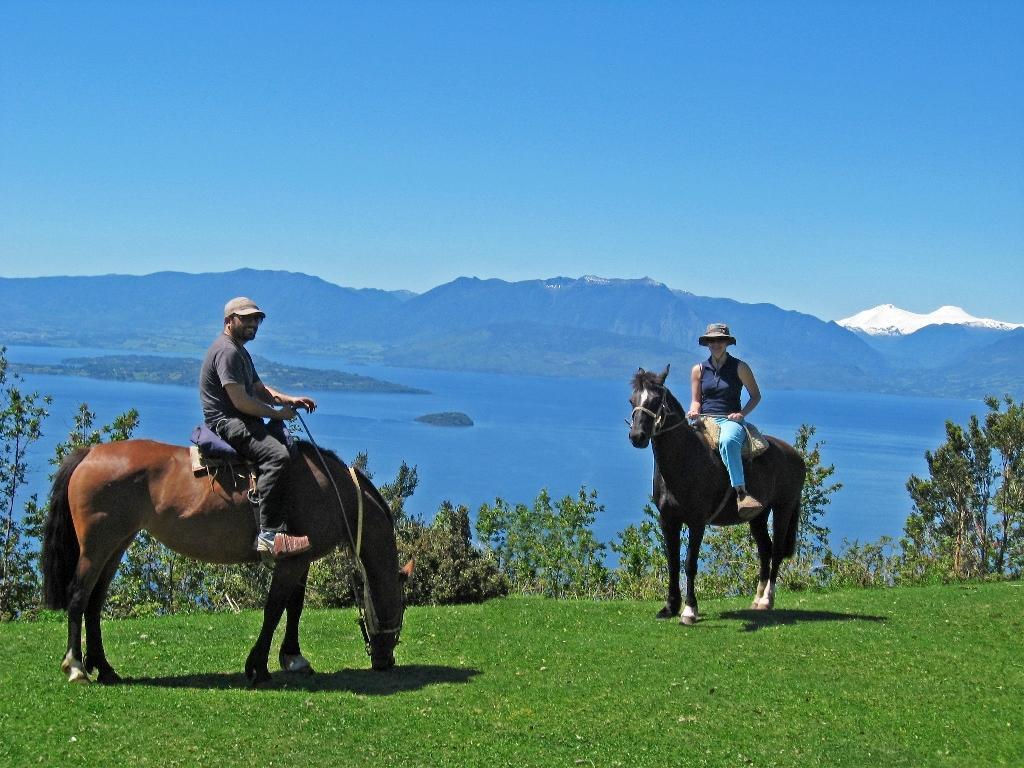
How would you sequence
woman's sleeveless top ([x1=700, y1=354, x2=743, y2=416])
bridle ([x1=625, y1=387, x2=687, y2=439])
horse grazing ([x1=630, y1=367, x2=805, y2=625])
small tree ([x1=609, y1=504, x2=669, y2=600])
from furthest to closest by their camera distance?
1. small tree ([x1=609, y1=504, x2=669, y2=600])
2. woman's sleeveless top ([x1=700, y1=354, x2=743, y2=416])
3. horse grazing ([x1=630, y1=367, x2=805, y2=625])
4. bridle ([x1=625, y1=387, x2=687, y2=439])

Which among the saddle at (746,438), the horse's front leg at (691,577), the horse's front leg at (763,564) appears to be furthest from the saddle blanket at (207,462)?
the horse's front leg at (763,564)

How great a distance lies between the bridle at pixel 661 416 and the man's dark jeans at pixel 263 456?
14.2 ft

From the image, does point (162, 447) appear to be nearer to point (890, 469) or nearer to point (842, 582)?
point (842, 582)

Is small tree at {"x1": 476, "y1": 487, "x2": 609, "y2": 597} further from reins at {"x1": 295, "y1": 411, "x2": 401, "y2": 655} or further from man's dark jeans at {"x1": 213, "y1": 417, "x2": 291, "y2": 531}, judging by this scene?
man's dark jeans at {"x1": 213, "y1": 417, "x2": 291, "y2": 531}

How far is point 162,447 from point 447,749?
3789 mm

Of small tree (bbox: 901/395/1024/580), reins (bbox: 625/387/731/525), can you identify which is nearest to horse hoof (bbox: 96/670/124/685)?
reins (bbox: 625/387/731/525)

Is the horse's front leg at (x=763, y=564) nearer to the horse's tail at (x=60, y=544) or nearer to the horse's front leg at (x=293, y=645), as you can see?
the horse's front leg at (x=293, y=645)

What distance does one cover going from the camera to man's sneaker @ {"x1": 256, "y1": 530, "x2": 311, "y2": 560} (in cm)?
878

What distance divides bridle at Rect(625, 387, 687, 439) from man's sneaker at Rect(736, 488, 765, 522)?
1.17 m

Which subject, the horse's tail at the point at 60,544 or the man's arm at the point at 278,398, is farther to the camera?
the man's arm at the point at 278,398

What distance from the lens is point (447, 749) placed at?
7.35m

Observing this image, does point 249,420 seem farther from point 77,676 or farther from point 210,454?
point 77,676

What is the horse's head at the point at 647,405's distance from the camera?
37.6ft

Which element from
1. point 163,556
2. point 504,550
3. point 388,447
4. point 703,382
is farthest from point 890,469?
point 703,382
